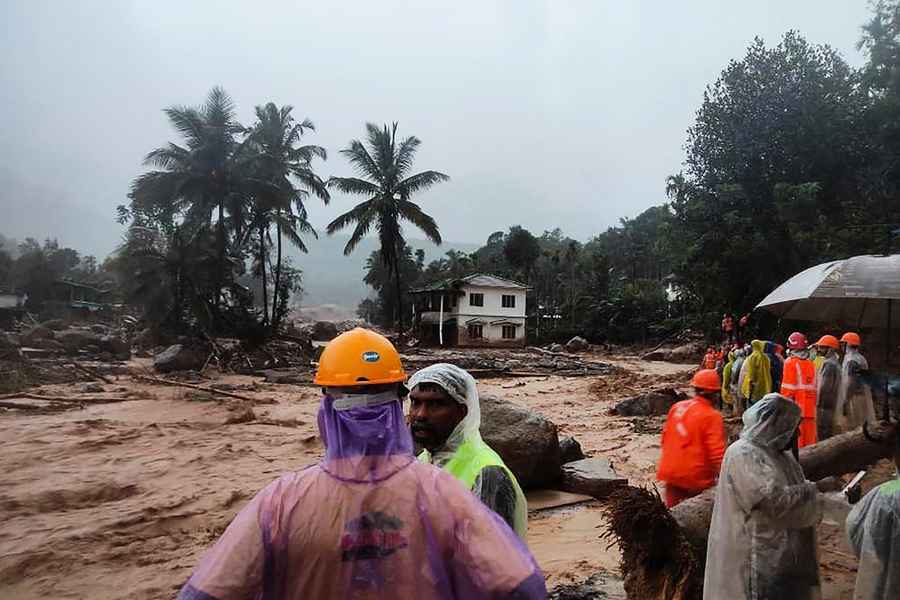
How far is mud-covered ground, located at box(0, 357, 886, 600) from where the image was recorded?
4.75m

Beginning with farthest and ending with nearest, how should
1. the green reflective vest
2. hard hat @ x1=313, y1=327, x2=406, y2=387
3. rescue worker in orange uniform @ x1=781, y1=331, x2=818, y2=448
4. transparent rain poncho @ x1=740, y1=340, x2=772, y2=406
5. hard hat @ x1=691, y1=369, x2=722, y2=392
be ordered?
transparent rain poncho @ x1=740, y1=340, x2=772, y2=406
rescue worker in orange uniform @ x1=781, y1=331, x2=818, y2=448
hard hat @ x1=691, y1=369, x2=722, y2=392
the green reflective vest
hard hat @ x1=313, y1=327, x2=406, y2=387

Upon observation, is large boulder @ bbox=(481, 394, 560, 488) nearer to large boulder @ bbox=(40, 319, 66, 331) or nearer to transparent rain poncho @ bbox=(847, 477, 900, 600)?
transparent rain poncho @ bbox=(847, 477, 900, 600)

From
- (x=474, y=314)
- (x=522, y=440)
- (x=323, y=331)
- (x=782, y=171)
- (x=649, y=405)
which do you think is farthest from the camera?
(x=323, y=331)

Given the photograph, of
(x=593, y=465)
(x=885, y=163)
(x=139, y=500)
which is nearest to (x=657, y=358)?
(x=885, y=163)

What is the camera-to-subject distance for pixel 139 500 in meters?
6.84

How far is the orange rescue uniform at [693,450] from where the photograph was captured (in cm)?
400

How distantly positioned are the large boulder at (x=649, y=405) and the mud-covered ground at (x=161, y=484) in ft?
1.78

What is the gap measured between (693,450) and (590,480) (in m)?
2.47

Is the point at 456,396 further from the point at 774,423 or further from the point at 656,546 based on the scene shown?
the point at 656,546

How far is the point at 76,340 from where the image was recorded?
848 inches

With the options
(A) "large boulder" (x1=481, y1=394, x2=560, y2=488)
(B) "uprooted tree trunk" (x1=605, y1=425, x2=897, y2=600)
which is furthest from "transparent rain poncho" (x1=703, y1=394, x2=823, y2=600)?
(A) "large boulder" (x1=481, y1=394, x2=560, y2=488)

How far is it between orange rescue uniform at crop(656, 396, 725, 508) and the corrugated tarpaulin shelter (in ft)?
3.30

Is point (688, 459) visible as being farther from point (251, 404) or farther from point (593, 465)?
point (251, 404)

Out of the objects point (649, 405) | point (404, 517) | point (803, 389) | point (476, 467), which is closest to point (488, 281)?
point (649, 405)
